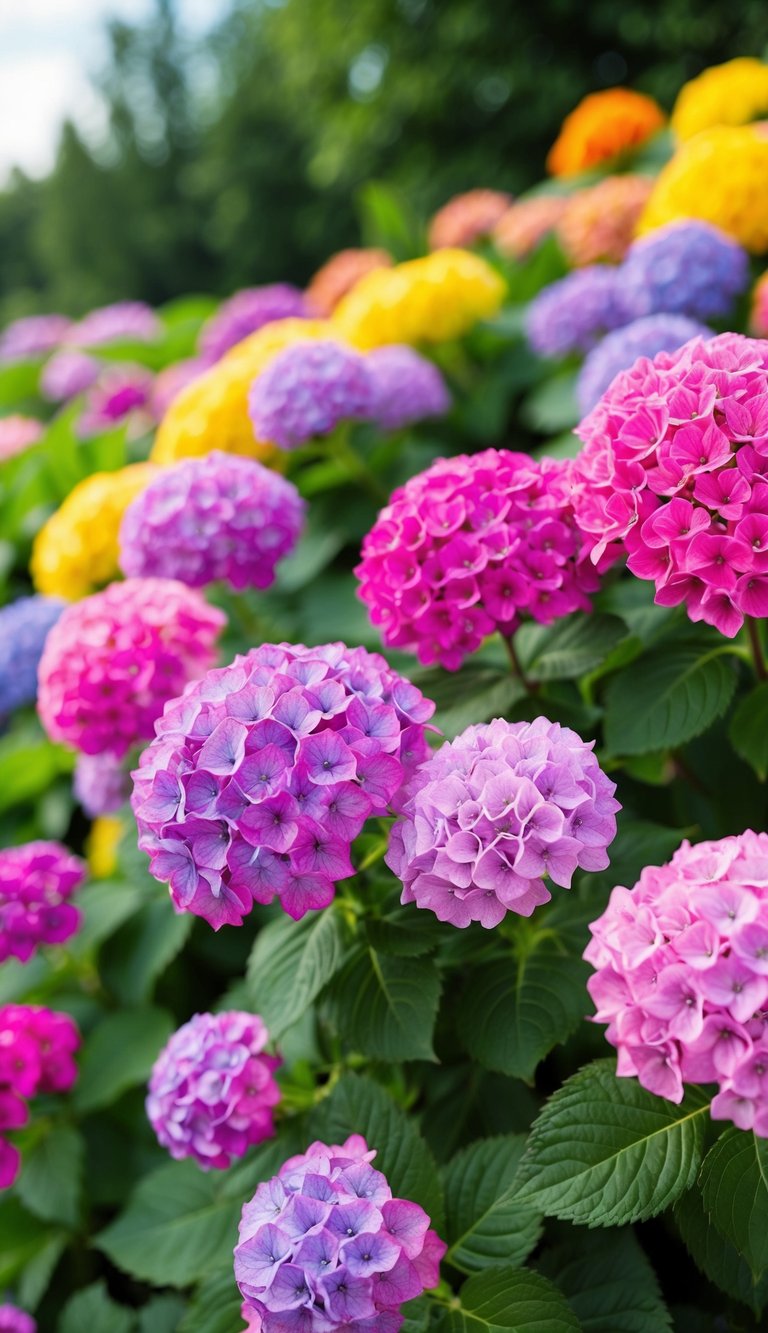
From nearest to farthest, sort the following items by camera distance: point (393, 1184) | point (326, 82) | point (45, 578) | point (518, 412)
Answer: point (393, 1184) < point (45, 578) < point (518, 412) < point (326, 82)

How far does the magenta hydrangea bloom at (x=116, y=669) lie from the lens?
2059mm

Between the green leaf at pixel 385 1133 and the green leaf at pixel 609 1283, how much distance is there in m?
0.26

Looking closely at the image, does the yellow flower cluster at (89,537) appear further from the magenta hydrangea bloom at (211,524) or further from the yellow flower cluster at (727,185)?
the yellow flower cluster at (727,185)

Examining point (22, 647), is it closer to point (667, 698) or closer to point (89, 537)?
point (89, 537)

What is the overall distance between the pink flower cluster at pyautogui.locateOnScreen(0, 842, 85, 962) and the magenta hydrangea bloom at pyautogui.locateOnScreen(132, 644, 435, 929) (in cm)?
88

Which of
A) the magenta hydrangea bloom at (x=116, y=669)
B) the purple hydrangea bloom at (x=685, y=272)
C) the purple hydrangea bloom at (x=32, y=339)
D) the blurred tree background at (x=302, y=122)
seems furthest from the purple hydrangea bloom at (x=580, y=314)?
the blurred tree background at (x=302, y=122)

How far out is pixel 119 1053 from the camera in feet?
7.80

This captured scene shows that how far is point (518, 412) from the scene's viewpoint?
11.8ft

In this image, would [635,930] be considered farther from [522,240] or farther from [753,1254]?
[522,240]

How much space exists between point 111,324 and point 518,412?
3.04m

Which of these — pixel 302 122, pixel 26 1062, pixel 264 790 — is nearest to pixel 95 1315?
pixel 26 1062

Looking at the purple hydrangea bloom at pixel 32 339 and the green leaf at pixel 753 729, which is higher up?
the green leaf at pixel 753 729

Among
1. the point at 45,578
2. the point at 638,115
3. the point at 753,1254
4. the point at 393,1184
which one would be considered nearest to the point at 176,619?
the point at 45,578

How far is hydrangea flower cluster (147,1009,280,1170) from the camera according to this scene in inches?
62.6
